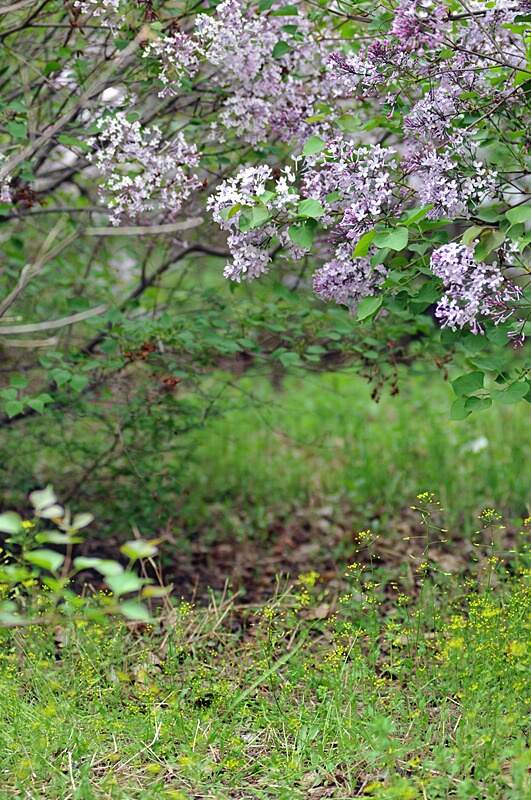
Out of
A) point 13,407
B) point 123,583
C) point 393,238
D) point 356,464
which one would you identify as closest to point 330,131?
point 393,238

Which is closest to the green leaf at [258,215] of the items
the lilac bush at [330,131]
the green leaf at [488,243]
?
the lilac bush at [330,131]

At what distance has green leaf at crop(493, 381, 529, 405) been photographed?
246 centimetres

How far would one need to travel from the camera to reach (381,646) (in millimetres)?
3182

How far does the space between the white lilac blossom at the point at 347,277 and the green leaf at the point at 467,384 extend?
1.18ft

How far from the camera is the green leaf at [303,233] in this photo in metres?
2.50

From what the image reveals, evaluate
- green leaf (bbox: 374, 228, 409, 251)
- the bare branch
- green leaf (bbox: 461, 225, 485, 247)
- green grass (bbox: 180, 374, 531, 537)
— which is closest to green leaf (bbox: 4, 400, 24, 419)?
the bare branch

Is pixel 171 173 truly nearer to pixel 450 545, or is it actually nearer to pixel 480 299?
pixel 480 299

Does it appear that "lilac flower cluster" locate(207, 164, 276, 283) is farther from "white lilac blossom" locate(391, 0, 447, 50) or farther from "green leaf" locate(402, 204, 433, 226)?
"white lilac blossom" locate(391, 0, 447, 50)

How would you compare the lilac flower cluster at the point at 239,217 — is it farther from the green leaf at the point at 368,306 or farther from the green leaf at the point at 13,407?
the green leaf at the point at 13,407

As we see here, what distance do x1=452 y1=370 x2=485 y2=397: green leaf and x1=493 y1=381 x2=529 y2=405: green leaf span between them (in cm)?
10

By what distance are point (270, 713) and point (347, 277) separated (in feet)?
4.11

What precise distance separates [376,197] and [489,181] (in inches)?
12.6

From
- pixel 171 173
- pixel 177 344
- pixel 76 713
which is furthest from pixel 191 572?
pixel 171 173

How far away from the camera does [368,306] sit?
2.56 meters
